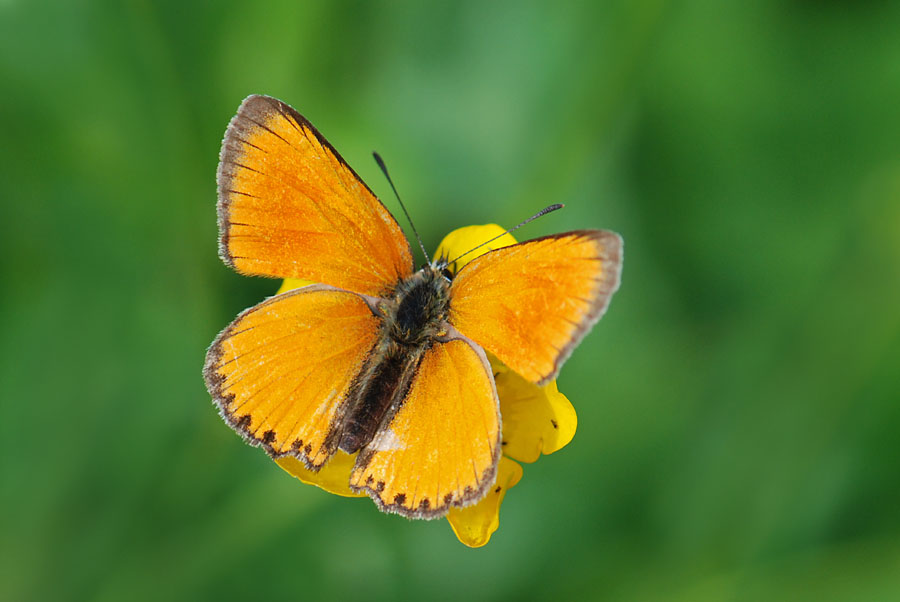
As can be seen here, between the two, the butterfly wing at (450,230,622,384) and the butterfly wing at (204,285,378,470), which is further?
the butterfly wing at (204,285,378,470)

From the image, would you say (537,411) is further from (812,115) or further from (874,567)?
(812,115)

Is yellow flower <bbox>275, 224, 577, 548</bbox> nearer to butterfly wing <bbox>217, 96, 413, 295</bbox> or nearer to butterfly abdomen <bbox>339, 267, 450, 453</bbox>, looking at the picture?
butterfly abdomen <bbox>339, 267, 450, 453</bbox>

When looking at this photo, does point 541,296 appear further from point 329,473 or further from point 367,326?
point 329,473

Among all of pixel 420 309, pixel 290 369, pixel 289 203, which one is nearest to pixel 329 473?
pixel 290 369

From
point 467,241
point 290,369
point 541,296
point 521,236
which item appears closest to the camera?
point 541,296

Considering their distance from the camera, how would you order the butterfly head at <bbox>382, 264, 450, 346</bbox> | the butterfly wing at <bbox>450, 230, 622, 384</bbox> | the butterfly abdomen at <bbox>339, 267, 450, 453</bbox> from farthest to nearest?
the butterfly head at <bbox>382, 264, 450, 346</bbox>, the butterfly abdomen at <bbox>339, 267, 450, 453</bbox>, the butterfly wing at <bbox>450, 230, 622, 384</bbox>

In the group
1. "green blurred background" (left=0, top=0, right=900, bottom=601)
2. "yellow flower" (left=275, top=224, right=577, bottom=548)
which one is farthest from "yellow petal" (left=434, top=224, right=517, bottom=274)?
"green blurred background" (left=0, top=0, right=900, bottom=601)
